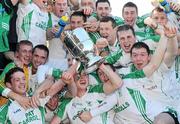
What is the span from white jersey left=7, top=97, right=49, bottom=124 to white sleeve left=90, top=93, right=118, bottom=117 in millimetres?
590

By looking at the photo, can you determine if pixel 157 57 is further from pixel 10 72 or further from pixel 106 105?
pixel 10 72

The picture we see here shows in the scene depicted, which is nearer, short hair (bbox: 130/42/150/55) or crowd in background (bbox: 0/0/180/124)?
crowd in background (bbox: 0/0/180/124)

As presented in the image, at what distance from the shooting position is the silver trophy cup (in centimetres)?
477

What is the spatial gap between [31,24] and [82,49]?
1.48 m

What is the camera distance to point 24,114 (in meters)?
5.18

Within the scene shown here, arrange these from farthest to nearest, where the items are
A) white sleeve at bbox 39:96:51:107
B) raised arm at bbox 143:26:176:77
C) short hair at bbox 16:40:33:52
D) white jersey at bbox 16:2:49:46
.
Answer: white jersey at bbox 16:2:49:46 < short hair at bbox 16:40:33:52 < white sleeve at bbox 39:96:51:107 < raised arm at bbox 143:26:176:77

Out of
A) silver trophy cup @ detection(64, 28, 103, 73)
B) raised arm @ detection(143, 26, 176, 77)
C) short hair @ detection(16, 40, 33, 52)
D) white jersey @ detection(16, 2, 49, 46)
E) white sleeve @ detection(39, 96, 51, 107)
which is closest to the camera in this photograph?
silver trophy cup @ detection(64, 28, 103, 73)

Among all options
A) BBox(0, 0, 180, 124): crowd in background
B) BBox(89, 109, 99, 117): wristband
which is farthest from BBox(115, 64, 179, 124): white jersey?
BBox(89, 109, 99, 117): wristband

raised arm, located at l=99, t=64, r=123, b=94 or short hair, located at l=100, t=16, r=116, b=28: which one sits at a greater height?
short hair, located at l=100, t=16, r=116, b=28

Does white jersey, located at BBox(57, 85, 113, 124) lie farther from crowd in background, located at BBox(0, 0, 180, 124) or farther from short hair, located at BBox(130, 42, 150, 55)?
short hair, located at BBox(130, 42, 150, 55)

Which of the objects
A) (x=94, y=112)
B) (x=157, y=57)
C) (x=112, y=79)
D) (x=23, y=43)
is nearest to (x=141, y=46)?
(x=157, y=57)

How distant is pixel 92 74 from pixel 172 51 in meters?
0.99

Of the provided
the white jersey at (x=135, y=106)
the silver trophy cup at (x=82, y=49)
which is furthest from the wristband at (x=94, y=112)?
the silver trophy cup at (x=82, y=49)

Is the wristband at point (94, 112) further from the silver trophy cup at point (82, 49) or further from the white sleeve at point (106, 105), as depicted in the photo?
the silver trophy cup at point (82, 49)
